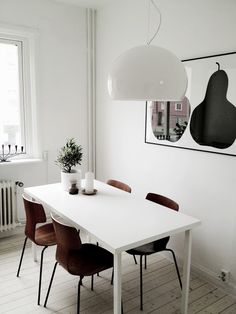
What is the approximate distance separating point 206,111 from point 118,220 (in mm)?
1265

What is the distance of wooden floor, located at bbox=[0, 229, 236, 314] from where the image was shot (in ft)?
7.95

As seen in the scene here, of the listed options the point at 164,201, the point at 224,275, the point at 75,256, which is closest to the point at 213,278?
the point at 224,275

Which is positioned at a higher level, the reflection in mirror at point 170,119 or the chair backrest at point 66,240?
the reflection in mirror at point 170,119

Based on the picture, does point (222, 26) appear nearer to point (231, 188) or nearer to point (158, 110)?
point (158, 110)

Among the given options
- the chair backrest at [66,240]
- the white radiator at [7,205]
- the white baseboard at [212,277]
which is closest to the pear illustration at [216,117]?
the white baseboard at [212,277]

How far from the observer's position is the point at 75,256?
2277mm

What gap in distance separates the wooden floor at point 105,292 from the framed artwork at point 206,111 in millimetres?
1257

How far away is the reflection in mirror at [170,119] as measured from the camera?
2871 millimetres

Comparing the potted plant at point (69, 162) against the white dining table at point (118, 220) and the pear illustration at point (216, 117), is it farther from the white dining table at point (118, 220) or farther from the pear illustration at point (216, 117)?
the pear illustration at point (216, 117)

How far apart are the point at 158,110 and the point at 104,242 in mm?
1738

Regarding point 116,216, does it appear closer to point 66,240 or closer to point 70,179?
point 66,240

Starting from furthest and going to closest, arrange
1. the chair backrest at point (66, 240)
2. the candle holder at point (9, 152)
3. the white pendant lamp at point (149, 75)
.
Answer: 1. the candle holder at point (9, 152)
2. the chair backrest at point (66, 240)
3. the white pendant lamp at point (149, 75)

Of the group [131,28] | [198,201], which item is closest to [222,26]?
[131,28]

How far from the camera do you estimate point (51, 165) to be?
3977 millimetres
